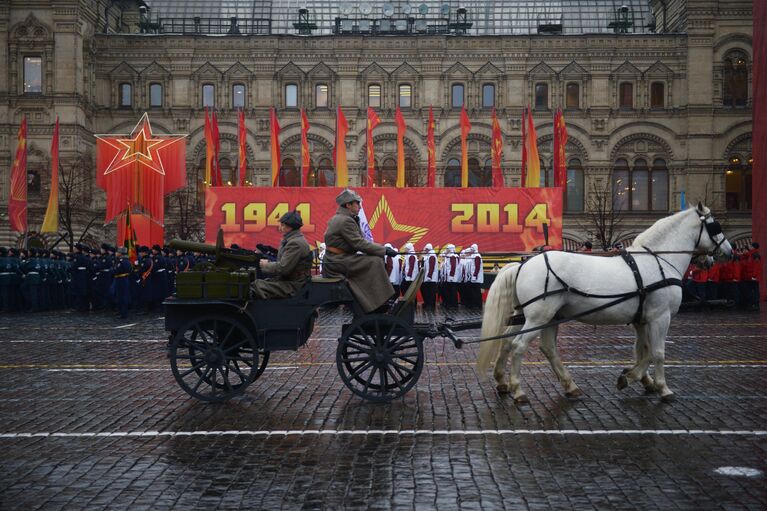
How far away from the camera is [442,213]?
32281mm

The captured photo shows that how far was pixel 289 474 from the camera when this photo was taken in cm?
700

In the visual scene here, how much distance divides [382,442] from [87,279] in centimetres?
1986

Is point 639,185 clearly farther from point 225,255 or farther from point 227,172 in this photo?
point 225,255

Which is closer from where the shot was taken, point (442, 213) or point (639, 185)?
point (442, 213)

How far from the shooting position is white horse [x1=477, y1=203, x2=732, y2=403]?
10.0 meters

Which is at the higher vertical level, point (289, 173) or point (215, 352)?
point (289, 173)

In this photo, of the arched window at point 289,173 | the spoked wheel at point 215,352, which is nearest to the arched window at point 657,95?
the arched window at point 289,173

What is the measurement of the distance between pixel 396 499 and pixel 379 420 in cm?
265

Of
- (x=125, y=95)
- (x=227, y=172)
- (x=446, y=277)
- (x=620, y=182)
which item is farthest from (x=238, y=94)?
(x=446, y=277)

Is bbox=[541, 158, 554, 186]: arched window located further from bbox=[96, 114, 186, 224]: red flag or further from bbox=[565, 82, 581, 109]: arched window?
bbox=[96, 114, 186, 224]: red flag

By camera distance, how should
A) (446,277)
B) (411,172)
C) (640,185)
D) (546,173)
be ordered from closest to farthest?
(446,277), (411,172), (640,185), (546,173)

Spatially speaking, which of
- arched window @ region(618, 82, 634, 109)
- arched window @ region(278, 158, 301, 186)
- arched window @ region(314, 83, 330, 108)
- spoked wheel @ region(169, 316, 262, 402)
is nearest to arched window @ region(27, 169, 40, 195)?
arched window @ region(278, 158, 301, 186)

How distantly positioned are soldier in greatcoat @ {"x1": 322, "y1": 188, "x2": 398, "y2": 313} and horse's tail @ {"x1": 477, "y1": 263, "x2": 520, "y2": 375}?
1.13 meters

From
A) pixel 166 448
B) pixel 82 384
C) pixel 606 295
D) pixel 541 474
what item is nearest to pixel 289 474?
pixel 166 448
